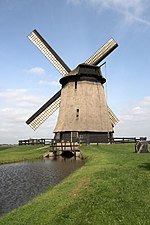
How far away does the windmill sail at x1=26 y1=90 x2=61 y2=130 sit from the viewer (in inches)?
1714

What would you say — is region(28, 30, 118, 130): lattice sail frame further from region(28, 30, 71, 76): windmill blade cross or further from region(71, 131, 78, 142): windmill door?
region(71, 131, 78, 142): windmill door

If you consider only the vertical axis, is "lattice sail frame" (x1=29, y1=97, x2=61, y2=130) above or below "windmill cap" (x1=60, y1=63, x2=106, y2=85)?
below

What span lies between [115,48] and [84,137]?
17604 millimetres

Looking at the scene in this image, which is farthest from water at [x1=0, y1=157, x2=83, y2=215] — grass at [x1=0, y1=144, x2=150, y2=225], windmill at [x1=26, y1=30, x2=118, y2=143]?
windmill at [x1=26, y1=30, x2=118, y2=143]

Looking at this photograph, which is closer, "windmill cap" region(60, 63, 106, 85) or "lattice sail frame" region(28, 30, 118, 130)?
"windmill cap" region(60, 63, 106, 85)

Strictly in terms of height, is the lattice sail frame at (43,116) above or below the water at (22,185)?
above

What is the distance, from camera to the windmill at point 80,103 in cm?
3981

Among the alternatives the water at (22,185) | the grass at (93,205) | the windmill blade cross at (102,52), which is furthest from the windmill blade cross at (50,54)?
the grass at (93,205)

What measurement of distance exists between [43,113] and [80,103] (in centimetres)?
727

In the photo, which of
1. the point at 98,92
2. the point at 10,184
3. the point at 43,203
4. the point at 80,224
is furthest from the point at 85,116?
the point at 80,224

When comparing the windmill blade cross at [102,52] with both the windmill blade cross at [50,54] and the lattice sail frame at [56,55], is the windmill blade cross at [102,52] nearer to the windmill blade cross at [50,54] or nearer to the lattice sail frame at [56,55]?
the lattice sail frame at [56,55]

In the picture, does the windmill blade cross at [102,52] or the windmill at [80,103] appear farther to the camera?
the windmill blade cross at [102,52]

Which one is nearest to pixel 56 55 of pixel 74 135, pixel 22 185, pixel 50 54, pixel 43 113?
pixel 50 54

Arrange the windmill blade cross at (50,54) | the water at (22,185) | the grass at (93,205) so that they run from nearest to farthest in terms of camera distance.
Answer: the grass at (93,205) → the water at (22,185) → the windmill blade cross at (50,54)
